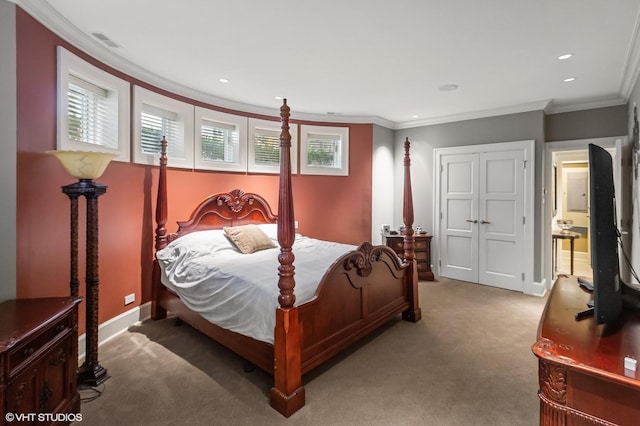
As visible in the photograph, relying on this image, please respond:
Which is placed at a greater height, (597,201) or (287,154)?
(287,154)

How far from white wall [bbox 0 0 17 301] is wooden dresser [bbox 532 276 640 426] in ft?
9.36

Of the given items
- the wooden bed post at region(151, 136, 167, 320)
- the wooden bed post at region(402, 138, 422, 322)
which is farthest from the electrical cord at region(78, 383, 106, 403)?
the wooden bed post at region(402, 138, 422, 322)

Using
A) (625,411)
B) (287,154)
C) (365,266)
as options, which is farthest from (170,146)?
(625,411)

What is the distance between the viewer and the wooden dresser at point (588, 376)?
934 mm

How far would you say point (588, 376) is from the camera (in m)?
0.98

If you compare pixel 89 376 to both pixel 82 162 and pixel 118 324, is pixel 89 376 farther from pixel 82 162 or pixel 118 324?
pixel 82 162

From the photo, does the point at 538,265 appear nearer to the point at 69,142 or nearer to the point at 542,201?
the point at 542,201

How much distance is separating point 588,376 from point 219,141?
4.20 metres

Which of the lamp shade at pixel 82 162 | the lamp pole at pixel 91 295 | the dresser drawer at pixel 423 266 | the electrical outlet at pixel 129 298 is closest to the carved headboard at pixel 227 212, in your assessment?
the electrical outlet at pixel 129 298

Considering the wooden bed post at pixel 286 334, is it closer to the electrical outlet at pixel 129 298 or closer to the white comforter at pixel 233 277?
the white comforter at pixel 233 277

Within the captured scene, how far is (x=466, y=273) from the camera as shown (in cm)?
498

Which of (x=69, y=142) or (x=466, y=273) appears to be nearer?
(x=69, y=142)

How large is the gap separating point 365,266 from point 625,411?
6.46ft

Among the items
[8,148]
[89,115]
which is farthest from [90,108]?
[8,148]
